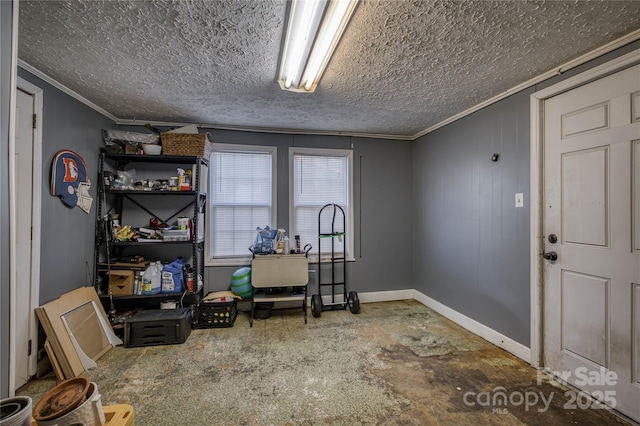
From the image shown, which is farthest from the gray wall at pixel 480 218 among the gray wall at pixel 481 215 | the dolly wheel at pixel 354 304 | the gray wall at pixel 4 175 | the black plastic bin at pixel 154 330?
the gray wall at pixel 4 175

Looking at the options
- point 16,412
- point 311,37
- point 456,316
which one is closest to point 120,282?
point 16,412

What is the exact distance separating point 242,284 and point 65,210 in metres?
1.86

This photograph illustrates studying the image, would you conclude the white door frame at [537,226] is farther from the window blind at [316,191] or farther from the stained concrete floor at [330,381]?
the window blind at [316,191]

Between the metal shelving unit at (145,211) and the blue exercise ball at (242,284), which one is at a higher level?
the metal shelving unit at (145,211)

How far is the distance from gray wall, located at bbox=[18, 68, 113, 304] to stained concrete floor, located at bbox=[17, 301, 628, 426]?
815mm

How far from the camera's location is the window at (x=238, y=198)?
3.53 metres

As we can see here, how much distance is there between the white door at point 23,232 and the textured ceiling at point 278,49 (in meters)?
0.41

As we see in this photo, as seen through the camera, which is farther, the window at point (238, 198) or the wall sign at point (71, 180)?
the window at point (238, 198)

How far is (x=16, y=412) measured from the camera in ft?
2.79

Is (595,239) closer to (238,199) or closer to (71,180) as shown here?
(238,199)

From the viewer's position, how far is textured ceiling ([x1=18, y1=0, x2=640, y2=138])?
1.48 m

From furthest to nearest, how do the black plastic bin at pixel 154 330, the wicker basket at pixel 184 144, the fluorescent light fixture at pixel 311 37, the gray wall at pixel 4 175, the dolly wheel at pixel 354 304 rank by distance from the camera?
the dolly wheel at pixel 354 304, the wicker basket at pixel 184 144, the black plastic bin at pixel 154 330, the fluorescent light fixture at pixel 311 37, the gray wall at pixel 4 175

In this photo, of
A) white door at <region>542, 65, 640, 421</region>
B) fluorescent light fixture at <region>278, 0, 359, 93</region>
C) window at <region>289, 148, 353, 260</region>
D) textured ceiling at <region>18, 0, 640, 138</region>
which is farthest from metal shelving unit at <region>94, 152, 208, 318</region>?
white door at <region>542, 65, 640, 421</region>

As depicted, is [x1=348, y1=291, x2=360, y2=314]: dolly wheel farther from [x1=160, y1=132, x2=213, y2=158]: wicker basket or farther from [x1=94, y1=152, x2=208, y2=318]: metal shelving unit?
[x1=160, y1=132, x2=213, y2=158]: wicker basket
